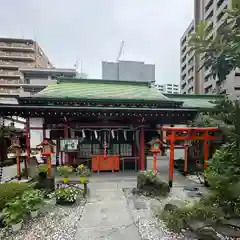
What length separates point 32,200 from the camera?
4570mm

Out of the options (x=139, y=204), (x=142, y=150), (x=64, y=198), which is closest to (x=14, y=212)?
(x=64, y=198)

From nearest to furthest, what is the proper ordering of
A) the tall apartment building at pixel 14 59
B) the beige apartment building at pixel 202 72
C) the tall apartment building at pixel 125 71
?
the tall apartment building at pixel 125 71, the beige apartment building at pixel 202 72, the tall apartment building at pixel 14 59

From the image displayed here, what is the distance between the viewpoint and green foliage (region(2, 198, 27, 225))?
408 cm

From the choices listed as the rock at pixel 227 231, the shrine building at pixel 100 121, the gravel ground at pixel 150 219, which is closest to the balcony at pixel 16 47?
the shrine building at pixel 100 121

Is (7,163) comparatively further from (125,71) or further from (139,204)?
(125,71)

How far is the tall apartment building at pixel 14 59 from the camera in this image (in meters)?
41.4

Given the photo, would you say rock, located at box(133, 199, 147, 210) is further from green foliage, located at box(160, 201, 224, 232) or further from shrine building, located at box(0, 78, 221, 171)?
shrine building, located at box(0, 78, 221, 171)

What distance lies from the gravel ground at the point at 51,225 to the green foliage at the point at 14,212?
0.88 ft

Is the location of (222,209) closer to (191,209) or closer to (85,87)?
(191,209)

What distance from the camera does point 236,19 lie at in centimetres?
257

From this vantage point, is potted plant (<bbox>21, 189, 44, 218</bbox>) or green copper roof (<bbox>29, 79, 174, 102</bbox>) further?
green copper roof (<bbox>29, 79, 174, 102</bbox>)

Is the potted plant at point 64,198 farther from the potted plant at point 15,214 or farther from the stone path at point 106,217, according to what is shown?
the potted plant at point 15,214

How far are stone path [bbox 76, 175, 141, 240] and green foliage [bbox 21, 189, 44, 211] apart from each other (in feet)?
3.63

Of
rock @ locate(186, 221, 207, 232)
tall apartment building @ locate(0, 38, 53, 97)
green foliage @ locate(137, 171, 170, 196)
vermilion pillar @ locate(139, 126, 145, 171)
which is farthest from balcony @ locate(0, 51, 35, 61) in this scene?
rock @ locate(186, 221, 207, 232)
